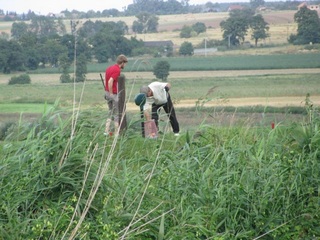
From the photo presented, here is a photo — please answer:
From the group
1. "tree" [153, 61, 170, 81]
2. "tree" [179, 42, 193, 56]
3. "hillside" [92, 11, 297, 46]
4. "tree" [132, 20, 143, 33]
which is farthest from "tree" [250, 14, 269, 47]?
"tree" [153, 61, 170, 81]

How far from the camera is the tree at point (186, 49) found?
47.2m

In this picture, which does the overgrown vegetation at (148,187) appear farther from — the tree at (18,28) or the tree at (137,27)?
the tree at (137,27)

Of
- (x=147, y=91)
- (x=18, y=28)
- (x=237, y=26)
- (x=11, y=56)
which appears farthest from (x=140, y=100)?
(x=237, y=26)

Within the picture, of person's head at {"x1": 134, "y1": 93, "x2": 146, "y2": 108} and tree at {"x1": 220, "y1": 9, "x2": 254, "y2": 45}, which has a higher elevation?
person's head at {"x1": 134, "y1": 93, "x2": 146, "y2": 108}

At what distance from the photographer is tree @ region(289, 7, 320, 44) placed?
3697 centimetres

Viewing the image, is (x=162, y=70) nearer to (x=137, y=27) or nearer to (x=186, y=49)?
(x=186, y=49)

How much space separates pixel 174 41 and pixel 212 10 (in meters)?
16.9

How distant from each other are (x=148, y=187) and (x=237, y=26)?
40.6m

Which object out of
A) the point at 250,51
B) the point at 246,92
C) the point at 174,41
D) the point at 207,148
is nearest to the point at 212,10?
the point at 174,41

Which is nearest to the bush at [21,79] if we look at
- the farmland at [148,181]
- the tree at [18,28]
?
the tree at [18,28]

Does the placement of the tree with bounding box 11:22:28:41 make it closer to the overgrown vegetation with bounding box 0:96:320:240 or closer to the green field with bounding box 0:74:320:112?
the green field with bounding box 0:74:320:112

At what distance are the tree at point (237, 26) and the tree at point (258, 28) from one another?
0.32m

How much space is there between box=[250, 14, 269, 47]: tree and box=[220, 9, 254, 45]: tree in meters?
0.32

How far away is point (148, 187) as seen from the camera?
754cm
